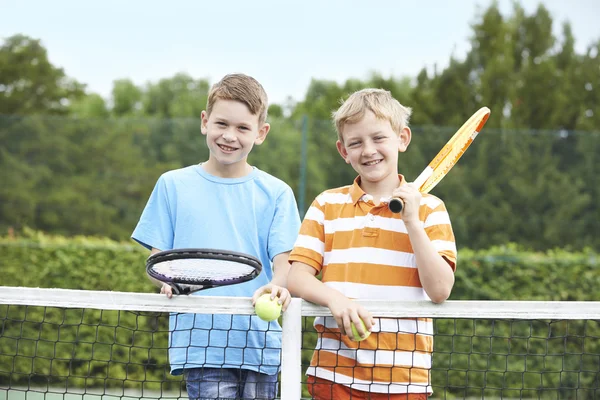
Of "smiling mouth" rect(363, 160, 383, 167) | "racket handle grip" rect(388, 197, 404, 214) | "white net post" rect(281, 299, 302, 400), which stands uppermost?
"smiling mouth" rect(363, 160, 383, 167)

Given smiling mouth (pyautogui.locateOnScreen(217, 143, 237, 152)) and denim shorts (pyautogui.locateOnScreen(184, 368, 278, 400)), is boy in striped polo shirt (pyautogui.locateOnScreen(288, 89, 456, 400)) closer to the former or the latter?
denim shorts (pyautogui.locateOnScreen(184, 368, 278, 400))

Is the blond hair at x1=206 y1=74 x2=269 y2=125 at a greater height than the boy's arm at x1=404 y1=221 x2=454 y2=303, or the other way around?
the blond hair at x1=206 y1=74 x2=269 y2=125

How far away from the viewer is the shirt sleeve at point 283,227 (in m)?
2.23

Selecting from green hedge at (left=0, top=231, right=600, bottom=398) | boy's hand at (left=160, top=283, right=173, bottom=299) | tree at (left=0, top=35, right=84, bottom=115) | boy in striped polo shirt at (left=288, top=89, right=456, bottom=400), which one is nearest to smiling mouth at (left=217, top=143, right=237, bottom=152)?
boy in striped polo shirt at (left=288, top=89, right=456, bottom=400)

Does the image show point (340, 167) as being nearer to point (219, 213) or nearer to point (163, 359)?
point (163, 359)

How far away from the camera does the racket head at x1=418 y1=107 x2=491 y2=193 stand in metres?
2.28

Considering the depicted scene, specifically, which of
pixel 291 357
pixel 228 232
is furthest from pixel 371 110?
pixel 291 357

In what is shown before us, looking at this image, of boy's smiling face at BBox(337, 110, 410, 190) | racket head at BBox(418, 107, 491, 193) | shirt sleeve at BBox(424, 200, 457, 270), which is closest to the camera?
shirt sleeve at BBox(424, 200, 457, 270)

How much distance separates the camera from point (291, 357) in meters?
2.07

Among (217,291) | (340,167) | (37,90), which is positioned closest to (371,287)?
(217,291)

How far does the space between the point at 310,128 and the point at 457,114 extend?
6.07 m

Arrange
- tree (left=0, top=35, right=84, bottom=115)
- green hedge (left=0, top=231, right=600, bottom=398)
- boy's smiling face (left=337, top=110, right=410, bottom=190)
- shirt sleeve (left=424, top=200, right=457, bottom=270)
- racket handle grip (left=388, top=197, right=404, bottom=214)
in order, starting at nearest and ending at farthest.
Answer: racket handle grip (left=388, top=197, right=404, bottom=214) → shirt sleeve (left=424, top=200, right=457, bottom=270) → boy's smiling face (left=337, top=110, right=410, bottom=190) → green hedge (left=0, top=231, right=600, bottom=398) → tree (left=0, top=35, right=84, bottom=115)

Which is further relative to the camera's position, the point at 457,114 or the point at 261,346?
the point at 457,114

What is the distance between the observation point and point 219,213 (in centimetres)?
224
